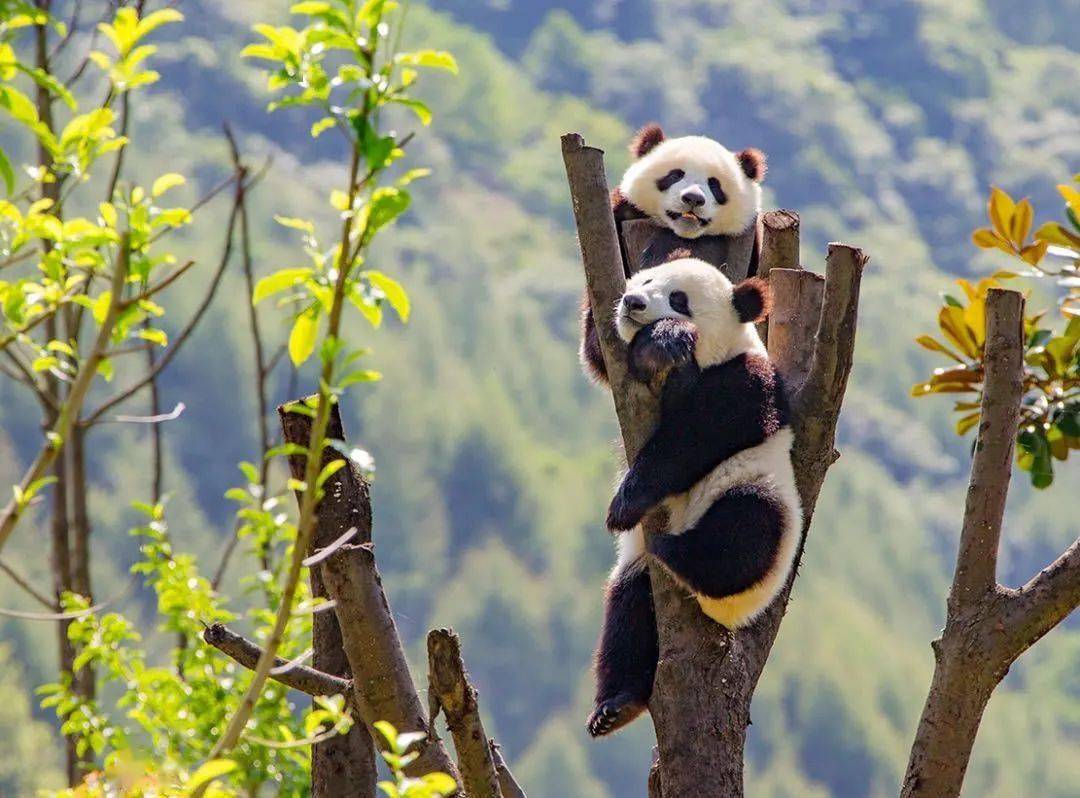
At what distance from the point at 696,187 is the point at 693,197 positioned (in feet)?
0.26

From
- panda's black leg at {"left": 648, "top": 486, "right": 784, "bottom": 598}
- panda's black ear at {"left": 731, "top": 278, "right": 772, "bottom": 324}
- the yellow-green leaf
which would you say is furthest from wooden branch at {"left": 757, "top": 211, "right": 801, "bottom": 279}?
panda's black leg at {"left": 648, "top": 486, "right": 784, "bottom": 598}

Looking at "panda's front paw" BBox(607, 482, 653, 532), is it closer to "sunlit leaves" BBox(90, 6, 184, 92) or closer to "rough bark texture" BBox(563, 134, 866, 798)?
"rough bark texture" BBox(563, 134, 866, 798)

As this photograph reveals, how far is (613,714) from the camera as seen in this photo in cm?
468

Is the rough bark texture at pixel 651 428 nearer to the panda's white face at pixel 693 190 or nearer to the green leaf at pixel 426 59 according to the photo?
the panda's white face at pixel 693 190

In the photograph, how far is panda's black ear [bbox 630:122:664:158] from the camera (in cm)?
640

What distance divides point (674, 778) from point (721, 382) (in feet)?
4.67

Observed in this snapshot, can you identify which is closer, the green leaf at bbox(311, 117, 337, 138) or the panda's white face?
the green leaf at bbox(311, 117, 337, 138)

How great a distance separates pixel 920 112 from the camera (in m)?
104

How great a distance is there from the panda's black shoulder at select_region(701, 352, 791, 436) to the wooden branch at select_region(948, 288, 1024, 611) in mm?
735

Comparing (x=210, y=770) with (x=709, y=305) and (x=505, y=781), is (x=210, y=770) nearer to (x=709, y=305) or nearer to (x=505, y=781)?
(x=505, y=781)

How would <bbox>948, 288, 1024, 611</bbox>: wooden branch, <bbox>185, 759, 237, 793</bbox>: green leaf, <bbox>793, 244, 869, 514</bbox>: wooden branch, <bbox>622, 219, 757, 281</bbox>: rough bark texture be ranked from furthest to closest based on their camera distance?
<bbox>622, 219, 757, 281</bbox>: rough bark texture, <bbox>793, 244, 869, 514</bbox>: wooden branch, <bbox>948, 288, 1024, 611</bbox>: wooden branch, <bbox>185, 759, 237, 793</bbox>: green leaf

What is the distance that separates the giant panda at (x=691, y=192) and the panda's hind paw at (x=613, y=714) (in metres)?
1.39

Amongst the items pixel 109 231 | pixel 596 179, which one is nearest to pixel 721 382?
pixel 596 179

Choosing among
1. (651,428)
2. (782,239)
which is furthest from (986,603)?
(782,239)
